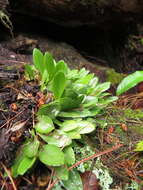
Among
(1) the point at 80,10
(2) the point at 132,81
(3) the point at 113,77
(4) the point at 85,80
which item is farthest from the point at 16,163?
(1) the point at 80,10

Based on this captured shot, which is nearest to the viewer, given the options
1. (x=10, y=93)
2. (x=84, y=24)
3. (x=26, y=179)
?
(x=26, y=179)

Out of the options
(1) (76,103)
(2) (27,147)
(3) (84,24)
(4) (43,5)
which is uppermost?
(4) (43,5)

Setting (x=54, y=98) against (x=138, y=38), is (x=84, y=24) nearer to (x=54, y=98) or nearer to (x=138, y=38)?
(x=138, y=38)

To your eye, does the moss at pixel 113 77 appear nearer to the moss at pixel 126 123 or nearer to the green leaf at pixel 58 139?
the moss at pixel 126 123

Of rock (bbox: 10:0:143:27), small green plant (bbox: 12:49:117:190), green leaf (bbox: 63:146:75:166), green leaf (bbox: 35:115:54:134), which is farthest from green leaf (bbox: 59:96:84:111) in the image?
rock (bbox: 10:0:143:27)

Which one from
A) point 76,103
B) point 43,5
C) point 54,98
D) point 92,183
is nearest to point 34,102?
point 54,98

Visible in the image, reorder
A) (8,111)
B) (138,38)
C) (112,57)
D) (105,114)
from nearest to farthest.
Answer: (8,111), (105,114), (138,38), (112,57)

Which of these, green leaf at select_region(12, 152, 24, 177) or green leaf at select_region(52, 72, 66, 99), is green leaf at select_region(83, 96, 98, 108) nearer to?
green leaf at select_region(52, 72, 66, 99)

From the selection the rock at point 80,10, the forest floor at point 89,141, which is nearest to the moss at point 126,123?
the forest floor at point 89,141
